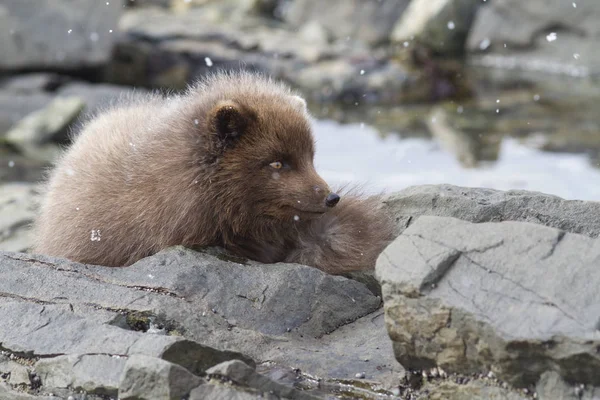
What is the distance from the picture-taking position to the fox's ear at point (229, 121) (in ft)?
15.2

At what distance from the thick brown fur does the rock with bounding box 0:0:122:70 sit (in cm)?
1108

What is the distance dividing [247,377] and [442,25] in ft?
53.7

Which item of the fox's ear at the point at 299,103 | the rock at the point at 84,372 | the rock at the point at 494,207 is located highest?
the fox's ear at the point at 299,103

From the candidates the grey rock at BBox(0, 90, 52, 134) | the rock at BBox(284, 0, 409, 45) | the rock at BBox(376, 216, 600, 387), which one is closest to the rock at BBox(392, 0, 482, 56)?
the rock at BBox(284, 0, 409, 45)

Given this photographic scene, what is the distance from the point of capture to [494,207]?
4918 millimetres

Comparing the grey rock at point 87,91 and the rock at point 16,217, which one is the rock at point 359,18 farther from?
the rock at point 16,217

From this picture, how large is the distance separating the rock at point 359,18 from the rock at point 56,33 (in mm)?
6660

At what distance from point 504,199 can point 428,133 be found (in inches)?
335

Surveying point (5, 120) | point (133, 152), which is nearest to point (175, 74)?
point (5, 120)

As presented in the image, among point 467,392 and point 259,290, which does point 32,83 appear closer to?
point 259,290

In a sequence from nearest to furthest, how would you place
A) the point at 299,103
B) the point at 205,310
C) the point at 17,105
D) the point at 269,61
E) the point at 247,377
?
1. the point at 247,377
2. the point at 205,310
3. the point at 299,103
4. the point at 17,105
5. the point at 269,61

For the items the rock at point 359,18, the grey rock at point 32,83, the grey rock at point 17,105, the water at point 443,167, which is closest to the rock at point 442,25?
the rock at point 359,18

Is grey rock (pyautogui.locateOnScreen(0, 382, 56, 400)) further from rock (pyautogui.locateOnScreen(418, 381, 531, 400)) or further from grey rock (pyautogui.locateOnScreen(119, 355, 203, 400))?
rock (pyautogui.locateOnScreen(418, 381, 531, 400))

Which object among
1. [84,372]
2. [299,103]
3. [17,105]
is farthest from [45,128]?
[84,372]
